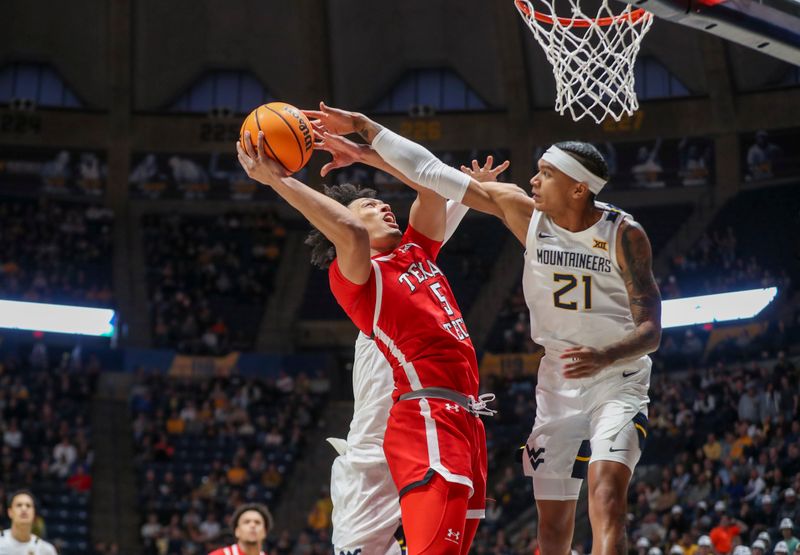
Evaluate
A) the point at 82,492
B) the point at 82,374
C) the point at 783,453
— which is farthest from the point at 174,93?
the point at 783,453

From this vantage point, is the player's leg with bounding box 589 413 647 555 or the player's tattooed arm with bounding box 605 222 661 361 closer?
the player's leg with bounding box 589 413 647 555

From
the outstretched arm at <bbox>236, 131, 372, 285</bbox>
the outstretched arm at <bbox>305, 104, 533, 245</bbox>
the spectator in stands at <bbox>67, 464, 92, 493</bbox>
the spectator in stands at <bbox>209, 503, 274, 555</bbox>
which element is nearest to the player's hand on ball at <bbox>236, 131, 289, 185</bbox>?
the outstretched arm at <bbox>236, 131, 372, 285</bbox>

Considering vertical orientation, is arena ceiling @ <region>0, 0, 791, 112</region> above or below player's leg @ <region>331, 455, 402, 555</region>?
above

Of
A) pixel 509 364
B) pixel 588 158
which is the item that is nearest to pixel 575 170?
pixel 588 158

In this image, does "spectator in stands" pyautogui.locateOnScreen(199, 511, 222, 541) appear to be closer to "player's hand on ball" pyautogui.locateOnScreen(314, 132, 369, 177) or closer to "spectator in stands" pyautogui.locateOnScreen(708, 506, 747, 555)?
"spectator in stands" pyautogui.locateOnScreen(708, 506, 747, 555)

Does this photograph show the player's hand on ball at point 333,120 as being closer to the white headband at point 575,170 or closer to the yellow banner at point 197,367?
the white headband at point 575,170

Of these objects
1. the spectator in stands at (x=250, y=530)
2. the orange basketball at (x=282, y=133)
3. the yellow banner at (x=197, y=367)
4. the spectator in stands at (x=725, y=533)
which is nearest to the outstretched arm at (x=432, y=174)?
the orange basketball at (x=282, y=133)

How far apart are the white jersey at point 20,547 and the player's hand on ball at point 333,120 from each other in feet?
18.9

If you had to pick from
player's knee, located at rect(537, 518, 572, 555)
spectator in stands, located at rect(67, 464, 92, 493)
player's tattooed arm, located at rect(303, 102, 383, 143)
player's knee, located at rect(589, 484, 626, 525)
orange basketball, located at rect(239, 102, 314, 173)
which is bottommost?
player's knee, located at rect(537, 518, 572, 555)

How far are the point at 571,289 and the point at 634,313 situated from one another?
348 mm

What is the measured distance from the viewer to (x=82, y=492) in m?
20.9

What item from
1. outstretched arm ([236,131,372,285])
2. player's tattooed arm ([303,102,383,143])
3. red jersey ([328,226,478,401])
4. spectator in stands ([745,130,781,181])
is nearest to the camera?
outstretched arm ([236,131,372,285])

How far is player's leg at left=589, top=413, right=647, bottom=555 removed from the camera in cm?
453

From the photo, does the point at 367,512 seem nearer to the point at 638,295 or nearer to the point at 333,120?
the point at 638,295
